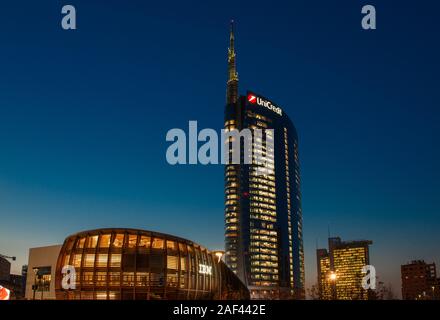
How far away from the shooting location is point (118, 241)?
310 feet

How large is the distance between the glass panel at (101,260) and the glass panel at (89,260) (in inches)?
42.1

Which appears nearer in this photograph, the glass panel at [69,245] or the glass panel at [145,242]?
the glass panel at [69,245]

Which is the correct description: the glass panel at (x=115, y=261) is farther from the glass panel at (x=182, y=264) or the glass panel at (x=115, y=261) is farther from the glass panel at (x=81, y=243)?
the glass panel at (x=182, y=264)

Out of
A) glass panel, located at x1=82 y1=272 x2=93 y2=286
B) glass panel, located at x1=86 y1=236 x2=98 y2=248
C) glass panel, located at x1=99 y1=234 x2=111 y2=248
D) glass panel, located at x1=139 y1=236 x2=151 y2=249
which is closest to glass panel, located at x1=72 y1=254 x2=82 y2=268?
glass panel, located at x1=82 y1=272 x2=93 y2=286

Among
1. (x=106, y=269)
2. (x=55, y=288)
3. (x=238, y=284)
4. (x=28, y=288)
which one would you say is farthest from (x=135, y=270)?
(x=238, y=284)

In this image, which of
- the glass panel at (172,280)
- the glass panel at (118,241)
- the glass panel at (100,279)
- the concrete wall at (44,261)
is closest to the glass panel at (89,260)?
the glass panel at (100,279)

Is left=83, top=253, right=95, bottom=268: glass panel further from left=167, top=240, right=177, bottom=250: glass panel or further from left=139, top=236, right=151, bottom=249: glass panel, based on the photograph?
left=167, top=240, right=177, bottom=250: glass panel

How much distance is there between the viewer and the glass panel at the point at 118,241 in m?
93.8

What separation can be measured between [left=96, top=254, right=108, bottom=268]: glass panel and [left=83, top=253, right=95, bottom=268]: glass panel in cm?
107

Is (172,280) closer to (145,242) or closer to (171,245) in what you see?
(171,245)

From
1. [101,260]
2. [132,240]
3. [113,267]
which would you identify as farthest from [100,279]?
[132,240]

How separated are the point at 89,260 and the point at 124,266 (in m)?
6.91

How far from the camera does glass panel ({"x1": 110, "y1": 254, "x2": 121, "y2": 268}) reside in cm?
9225
